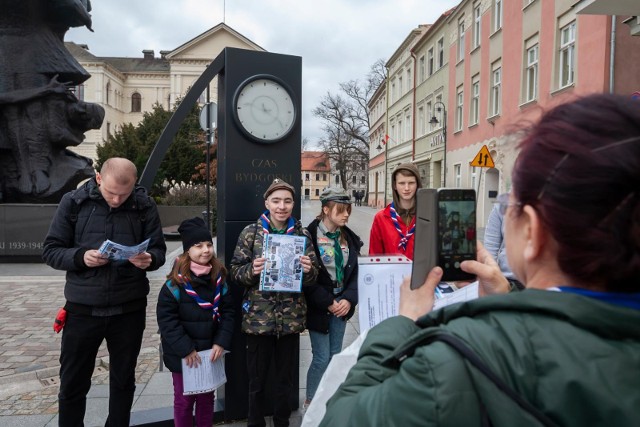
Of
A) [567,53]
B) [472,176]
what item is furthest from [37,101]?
[472,176]

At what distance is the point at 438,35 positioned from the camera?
106 feet

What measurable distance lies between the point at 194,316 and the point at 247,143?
1308 millimetres

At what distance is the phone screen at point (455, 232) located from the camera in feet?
4.43

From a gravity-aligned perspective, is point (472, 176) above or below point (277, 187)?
above

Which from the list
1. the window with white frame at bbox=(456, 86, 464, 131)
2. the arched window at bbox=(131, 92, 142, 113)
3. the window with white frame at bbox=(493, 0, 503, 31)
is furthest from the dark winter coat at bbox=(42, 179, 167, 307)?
the arched window at bbox=(131, 92, 142, 113)

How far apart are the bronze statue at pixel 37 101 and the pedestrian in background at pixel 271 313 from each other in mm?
10699

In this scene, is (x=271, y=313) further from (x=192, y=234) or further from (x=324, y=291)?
(x=192, y=234)

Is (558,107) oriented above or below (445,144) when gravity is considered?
below

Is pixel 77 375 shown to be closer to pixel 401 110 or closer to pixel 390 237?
pixel 390 237

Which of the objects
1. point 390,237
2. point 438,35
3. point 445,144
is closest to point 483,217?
point 445,144

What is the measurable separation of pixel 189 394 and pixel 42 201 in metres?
10.9

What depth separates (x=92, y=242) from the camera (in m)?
3.11

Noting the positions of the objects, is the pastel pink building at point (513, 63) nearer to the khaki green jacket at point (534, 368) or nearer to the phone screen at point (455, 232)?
the phone screen at point (455, 232)

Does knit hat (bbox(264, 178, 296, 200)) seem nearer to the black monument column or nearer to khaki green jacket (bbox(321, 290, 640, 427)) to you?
the black monument column
